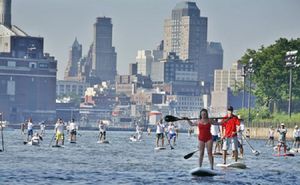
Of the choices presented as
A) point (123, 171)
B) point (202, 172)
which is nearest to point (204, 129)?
point (202, 172)

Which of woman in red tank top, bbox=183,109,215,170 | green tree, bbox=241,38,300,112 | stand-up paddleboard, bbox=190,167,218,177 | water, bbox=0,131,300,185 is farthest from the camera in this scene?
green tree, bbox=241,38,300,112

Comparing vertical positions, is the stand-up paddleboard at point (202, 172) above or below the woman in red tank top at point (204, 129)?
below

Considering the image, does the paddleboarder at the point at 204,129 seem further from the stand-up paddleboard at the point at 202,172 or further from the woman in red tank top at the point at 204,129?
the stand-up paddleboard at the point at 202,172

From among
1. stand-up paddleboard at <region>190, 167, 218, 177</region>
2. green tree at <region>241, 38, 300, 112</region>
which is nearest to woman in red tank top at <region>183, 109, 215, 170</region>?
stand-up paddleboard at <region>190, 167, 218, 177</region>

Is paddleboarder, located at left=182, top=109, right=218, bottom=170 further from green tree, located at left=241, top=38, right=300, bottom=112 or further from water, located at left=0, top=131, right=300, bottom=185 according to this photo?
green tree, located at left=241, top=38, right=300, bottom=112

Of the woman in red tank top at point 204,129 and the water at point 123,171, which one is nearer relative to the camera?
the water at point 123,171

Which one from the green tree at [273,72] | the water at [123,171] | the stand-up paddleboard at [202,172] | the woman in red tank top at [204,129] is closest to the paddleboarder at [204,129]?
the woman in red tank top at [204,129]

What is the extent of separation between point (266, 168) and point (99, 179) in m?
12.7

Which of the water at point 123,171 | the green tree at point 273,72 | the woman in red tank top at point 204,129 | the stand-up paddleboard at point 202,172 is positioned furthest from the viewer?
the green tree at point 273,72

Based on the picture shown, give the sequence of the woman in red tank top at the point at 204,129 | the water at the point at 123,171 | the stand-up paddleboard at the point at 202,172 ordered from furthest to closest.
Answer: the stand-up paddleboard at the point at 202,172 → the woman in red tank top at the point at 204,129 → the water at the point at 123,171

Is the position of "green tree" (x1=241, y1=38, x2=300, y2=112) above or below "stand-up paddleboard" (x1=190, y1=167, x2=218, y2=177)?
above

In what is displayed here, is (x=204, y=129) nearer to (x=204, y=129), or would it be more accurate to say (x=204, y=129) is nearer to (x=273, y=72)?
(x=204, y=129)

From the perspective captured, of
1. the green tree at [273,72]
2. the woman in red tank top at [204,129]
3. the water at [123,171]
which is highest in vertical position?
the green tree at [273,72]

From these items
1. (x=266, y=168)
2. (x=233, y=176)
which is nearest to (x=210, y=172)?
(x=233, y=176)
